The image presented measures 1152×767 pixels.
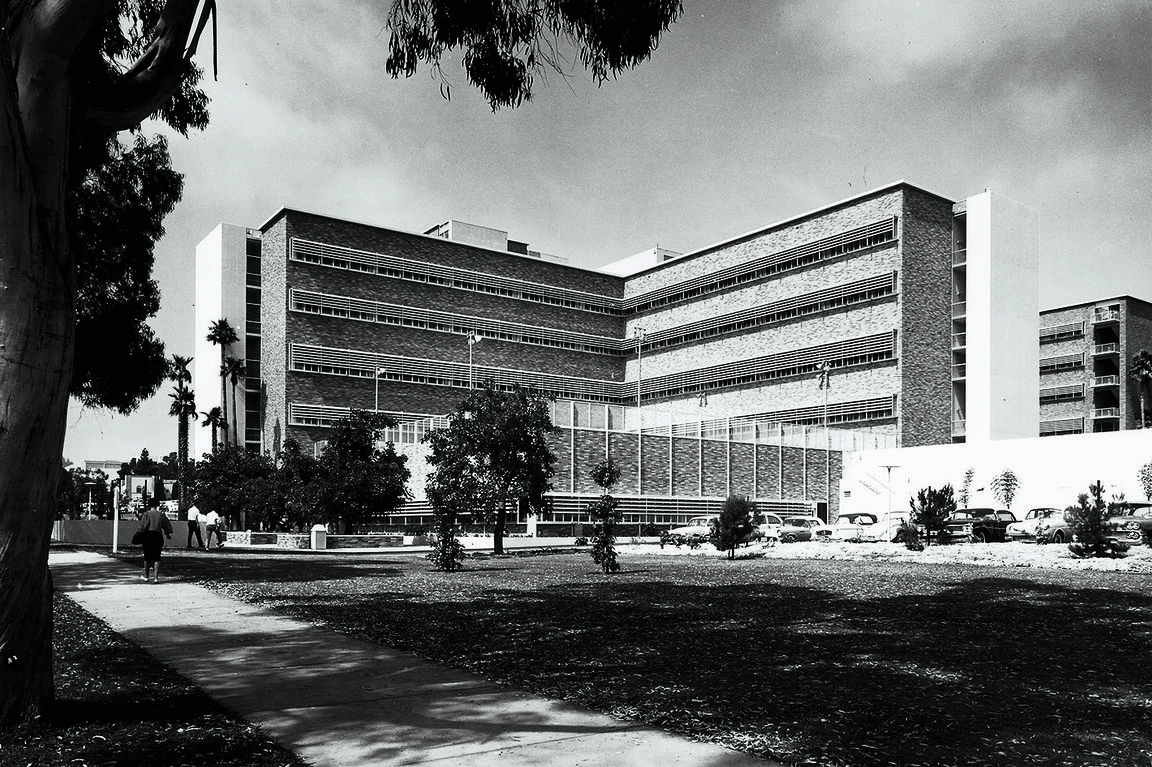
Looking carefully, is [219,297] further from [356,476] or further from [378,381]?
→ [356,476]

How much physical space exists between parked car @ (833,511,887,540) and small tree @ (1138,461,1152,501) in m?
13.7

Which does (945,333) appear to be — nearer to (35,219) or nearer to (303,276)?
(303,276)

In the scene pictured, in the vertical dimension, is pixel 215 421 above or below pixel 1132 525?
above

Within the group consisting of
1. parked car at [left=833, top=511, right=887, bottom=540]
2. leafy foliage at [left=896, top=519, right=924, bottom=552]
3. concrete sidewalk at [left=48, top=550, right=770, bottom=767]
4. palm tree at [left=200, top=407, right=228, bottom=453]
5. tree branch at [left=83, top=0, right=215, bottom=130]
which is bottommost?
parked car at [left=833, top=511, right=887, bottom=540]

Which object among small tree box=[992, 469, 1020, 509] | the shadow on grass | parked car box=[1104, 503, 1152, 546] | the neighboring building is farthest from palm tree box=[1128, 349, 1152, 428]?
the shadow on grass

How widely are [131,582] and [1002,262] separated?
6915 centimetres

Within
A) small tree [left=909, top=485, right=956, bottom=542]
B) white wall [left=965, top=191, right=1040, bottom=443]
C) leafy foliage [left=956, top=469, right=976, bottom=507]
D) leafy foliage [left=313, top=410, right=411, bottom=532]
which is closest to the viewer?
small tree [left=909, top=485, right=956, bottom=542]

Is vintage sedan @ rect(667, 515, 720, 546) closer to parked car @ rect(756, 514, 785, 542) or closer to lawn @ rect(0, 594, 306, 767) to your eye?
parked car @ rect(756, 514, 785, 542)

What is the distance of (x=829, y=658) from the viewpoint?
31.3ft

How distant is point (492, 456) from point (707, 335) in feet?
180

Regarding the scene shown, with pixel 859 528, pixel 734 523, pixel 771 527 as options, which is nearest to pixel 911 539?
pixel 734 523

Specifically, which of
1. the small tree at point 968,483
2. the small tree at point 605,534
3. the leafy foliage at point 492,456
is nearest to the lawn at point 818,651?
the small tree at point 605,534

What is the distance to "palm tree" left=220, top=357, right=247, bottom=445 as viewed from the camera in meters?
86.5

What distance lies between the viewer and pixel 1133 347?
9688 cm
